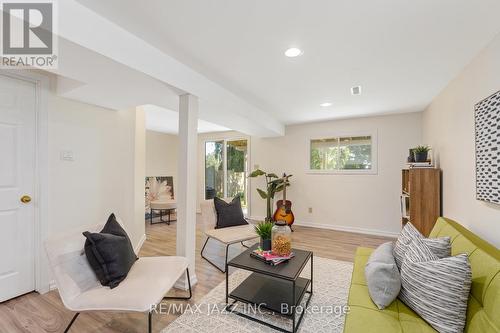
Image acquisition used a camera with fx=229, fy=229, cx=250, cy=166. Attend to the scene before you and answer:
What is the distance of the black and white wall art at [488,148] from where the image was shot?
1713 millimetres

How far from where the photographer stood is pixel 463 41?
1.94 meters

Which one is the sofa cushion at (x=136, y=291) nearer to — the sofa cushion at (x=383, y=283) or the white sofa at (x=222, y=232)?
the white sofa at (x=222, y=232)

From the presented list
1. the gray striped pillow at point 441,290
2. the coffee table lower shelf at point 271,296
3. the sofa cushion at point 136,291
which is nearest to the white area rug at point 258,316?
the coffee table lower shelf at point 271,296

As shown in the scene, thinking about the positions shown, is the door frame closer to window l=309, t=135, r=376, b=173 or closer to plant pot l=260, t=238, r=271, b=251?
plant pot l=260, t=238, r=271, b=251

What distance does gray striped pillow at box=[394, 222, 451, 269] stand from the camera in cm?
151

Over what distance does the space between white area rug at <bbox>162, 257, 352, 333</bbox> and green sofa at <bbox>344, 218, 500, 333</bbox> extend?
52cm

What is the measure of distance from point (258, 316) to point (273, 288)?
0.95 ft

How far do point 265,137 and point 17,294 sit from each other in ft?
15.5

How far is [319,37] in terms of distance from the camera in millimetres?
1871

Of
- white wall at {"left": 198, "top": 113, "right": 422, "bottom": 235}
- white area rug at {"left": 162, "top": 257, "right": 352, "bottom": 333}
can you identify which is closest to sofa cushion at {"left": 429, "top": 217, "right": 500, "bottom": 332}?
white area rug at {"left": 162, "top": 257, "right": 352, "bottom": 333}

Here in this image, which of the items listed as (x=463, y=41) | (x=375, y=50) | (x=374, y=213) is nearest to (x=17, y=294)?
(x=375, y=50)

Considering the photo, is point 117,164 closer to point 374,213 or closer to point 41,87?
point 41,87

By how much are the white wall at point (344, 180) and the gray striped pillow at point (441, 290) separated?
3343mm

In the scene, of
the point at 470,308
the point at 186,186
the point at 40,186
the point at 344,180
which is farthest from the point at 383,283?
the point at 344,180
